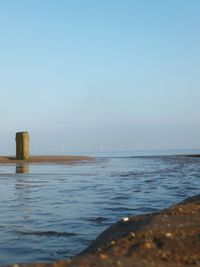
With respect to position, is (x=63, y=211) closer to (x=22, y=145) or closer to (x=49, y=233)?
(x=49, y=233)

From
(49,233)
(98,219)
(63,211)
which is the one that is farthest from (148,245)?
(63,211)

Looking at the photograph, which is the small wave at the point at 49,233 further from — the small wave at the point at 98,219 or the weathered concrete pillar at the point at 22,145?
the weathered concrete pillar at the point at 22,145

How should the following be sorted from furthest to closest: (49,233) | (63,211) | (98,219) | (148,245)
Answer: (63,211) → (98,219) → (49,233) → (148,245)

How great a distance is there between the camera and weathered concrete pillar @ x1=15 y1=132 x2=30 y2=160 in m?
43.3

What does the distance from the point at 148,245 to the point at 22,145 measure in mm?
38861

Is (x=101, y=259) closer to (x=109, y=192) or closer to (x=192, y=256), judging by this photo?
(x=192, y=256)

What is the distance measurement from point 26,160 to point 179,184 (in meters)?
26.6

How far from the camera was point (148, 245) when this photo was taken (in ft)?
19.3

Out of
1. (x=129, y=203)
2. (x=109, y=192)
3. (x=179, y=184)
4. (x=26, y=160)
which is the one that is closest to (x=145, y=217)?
(x=129, y=203)

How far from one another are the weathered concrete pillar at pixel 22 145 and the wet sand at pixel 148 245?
36250 millimetres

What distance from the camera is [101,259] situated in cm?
505

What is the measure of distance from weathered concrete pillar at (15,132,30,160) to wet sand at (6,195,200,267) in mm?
36250

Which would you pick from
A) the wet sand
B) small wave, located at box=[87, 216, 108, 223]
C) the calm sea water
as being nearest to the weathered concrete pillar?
the calm sea water

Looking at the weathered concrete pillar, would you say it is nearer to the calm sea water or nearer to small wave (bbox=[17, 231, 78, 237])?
the calm sea water
